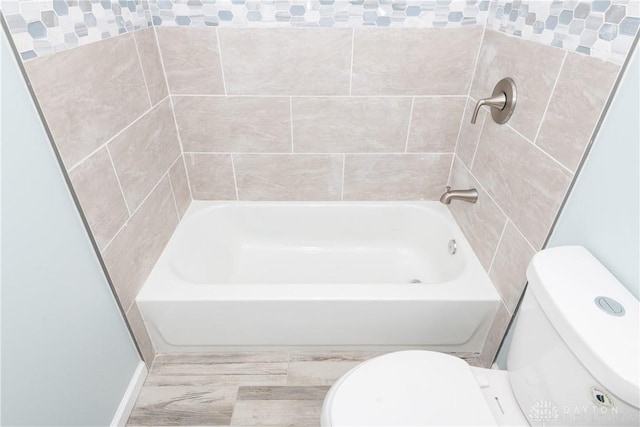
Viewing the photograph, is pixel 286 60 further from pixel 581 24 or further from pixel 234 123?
pixel 581 24

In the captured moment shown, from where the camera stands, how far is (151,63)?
4.49 feet

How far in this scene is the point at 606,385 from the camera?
0.62 metres

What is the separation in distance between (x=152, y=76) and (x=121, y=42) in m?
0.22

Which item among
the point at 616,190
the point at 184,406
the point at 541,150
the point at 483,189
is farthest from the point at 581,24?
the point at 184,406

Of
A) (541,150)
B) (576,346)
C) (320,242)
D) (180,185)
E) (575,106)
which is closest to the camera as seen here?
(576,346)

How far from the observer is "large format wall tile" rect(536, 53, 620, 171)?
0.83 meters

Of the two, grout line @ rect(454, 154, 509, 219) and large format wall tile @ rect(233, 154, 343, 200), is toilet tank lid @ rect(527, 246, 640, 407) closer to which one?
grout line @ rect(454, 154, 509, 219)

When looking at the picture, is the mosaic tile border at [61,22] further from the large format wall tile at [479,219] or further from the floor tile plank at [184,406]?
the large format wall tile at [479,219]

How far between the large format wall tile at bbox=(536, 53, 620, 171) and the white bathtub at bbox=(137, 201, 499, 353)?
580 mm

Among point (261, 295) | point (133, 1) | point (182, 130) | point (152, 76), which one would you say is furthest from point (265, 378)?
point (133, 1)

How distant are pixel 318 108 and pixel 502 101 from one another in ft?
2.38

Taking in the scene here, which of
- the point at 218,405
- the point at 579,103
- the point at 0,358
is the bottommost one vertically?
the point at 218,405

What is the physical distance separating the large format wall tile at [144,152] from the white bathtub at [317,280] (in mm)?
306

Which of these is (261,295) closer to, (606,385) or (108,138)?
(108,138)
